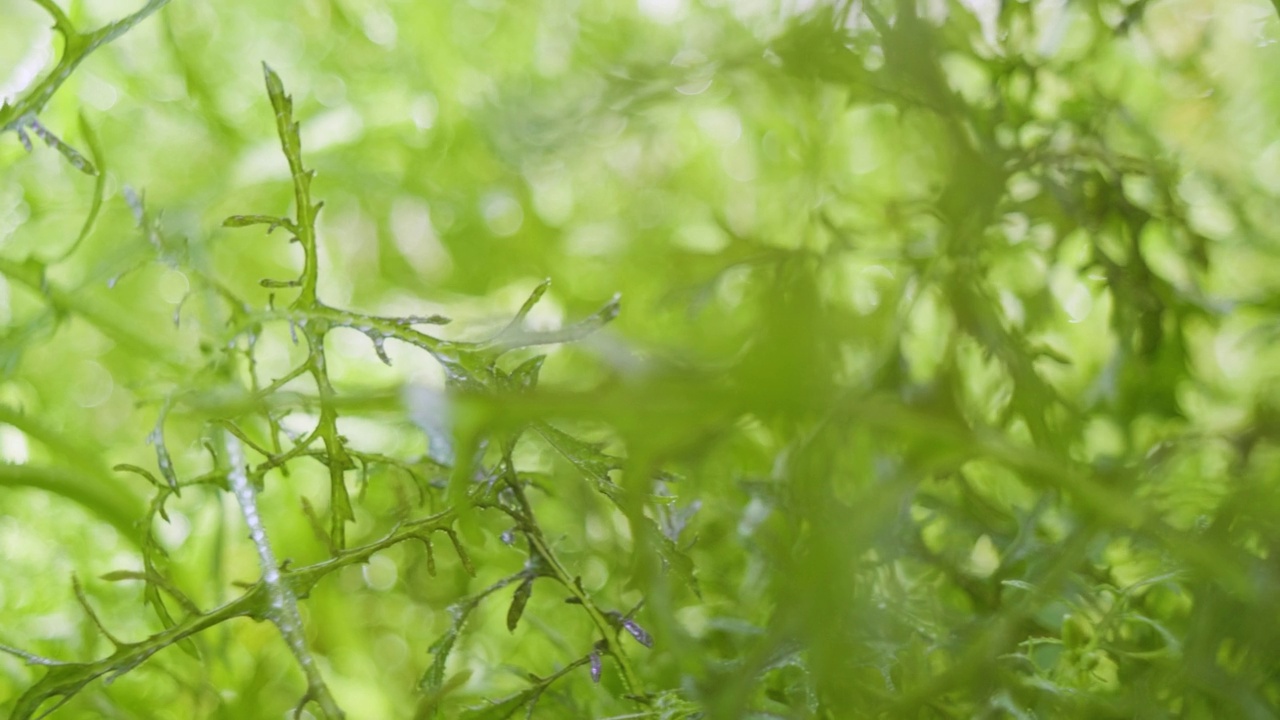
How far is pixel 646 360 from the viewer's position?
0.68 ft

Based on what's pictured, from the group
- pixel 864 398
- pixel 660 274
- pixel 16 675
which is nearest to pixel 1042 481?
pixel 864 398

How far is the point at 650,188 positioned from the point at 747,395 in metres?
0.19

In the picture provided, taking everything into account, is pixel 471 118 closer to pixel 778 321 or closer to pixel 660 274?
pixel 660 274

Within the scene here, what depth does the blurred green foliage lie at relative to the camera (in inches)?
6.7

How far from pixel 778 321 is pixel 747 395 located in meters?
0.02

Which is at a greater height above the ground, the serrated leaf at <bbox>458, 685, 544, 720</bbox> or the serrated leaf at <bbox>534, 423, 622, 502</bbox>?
the serrated leaf at <bbox>534, 423, 622, 502</bbox>

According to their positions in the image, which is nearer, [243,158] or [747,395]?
[747,395]

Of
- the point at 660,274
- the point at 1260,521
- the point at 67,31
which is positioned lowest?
the point at 1260,521

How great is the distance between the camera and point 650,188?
1.06ft

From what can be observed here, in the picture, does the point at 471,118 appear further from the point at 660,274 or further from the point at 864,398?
the point at 864,398

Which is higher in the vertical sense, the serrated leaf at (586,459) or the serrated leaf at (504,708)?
the serrated leaf at (586,459)

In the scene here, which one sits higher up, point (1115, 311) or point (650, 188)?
point (650, 188)

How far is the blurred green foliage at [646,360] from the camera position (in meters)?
0.17

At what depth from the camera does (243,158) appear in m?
0.32
